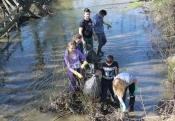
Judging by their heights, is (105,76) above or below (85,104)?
above

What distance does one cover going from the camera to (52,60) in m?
9.02

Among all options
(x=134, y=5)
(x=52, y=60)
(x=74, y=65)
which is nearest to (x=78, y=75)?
(x=74, y=65)

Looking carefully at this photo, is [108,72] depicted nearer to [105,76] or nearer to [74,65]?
[105,76]

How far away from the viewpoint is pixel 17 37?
11742 millimetres

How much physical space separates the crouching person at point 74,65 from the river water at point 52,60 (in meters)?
0.66

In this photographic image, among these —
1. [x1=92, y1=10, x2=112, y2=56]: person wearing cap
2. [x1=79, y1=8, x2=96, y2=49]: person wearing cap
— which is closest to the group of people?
[x1=79, y1=8, x2=96, y2=49]: person wearing cap

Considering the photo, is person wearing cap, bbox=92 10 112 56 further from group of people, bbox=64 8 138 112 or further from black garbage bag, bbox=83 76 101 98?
black garbage bag, bbox=83 76 101 98

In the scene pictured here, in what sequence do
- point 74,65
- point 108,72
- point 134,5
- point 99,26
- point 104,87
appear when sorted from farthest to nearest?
point 134,5 → point 99,26 → point 74,65 → point 104,87 → point 108,72

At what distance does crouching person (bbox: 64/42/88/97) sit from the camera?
225 inches

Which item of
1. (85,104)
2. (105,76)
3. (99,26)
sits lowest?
(85,104)

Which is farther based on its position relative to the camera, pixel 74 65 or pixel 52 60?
pixel 52 60

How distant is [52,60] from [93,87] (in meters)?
3.74

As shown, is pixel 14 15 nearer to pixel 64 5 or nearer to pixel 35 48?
pixel 35 48

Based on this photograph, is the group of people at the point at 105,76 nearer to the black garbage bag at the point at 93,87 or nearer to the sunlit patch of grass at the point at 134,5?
the black garbage bag at the point at 93,87
